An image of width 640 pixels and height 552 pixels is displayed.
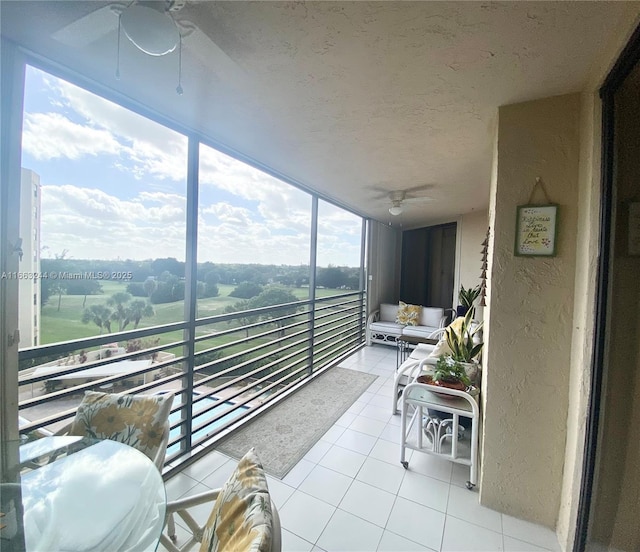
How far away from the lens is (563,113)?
1444 mm

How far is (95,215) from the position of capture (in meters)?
1.50

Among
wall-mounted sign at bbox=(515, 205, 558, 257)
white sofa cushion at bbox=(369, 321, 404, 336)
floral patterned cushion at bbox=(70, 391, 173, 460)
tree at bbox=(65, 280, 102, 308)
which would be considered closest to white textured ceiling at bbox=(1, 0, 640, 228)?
wall-mounted sign at bbox=(515, 205, 558, 257)

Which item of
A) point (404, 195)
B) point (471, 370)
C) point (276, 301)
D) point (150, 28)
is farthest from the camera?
point (404, 195)

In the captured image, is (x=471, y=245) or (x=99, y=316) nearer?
(x=99, y=316)

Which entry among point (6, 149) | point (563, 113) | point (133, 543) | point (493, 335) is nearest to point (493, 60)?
point (563, 113)

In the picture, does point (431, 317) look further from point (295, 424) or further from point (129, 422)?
point (129, 422)

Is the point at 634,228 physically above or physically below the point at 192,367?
above

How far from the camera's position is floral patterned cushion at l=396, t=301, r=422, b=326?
15.7ft

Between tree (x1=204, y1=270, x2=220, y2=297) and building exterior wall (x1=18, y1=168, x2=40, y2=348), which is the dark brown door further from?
building exterior wall (x1=18, y1=168, x2=40, y2=348)

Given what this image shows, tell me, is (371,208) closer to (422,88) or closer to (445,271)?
(445,271)

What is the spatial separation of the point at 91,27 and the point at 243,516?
1.57m

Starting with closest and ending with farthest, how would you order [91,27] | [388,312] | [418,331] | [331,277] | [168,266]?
[91,27] → [168,266] → [331,277] → [418,331] → [388,312]

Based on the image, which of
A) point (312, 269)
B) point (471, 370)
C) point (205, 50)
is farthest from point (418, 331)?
point (205, 50)

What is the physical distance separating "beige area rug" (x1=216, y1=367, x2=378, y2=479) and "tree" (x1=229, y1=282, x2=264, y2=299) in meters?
1.10
